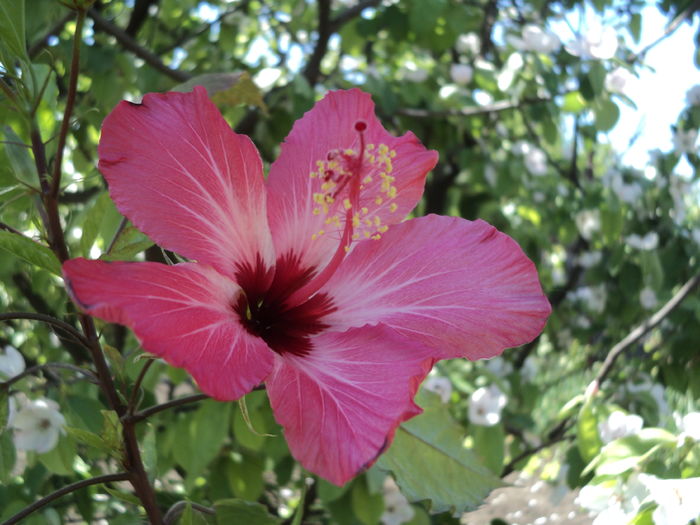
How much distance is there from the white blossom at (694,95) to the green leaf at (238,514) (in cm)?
205

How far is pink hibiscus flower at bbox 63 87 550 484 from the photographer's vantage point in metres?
0.50

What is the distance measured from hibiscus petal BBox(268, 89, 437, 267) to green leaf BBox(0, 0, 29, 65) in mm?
210

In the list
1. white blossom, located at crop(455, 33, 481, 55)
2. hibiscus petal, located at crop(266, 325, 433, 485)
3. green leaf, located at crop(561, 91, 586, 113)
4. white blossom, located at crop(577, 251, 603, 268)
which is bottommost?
white blossom, located at crop(577, 251, 603, 268)

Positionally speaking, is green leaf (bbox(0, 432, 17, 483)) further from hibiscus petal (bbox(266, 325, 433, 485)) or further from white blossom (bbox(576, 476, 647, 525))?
white blossom (bbox(576, 476, 647, 525))

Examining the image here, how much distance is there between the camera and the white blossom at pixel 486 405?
1782 mm

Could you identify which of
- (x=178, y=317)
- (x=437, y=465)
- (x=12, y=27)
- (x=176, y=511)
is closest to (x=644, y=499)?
(x=437, y=465)

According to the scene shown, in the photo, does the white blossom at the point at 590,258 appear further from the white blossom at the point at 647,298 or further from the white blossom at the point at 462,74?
the white blossom at the point at 462,74

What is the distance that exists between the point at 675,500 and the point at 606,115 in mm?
1348

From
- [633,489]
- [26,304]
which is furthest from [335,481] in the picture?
[26,304]

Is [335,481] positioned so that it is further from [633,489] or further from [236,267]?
[633,489]

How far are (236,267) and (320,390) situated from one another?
0.48 ft

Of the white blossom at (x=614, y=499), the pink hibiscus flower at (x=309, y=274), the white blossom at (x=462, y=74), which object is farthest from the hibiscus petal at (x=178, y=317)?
the white blossom at (x=462, y=74)

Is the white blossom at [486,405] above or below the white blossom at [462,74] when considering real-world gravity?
below

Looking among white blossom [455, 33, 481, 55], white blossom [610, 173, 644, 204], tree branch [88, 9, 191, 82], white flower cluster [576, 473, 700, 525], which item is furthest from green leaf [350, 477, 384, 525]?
white blossom [455, 33, 481, 55]
